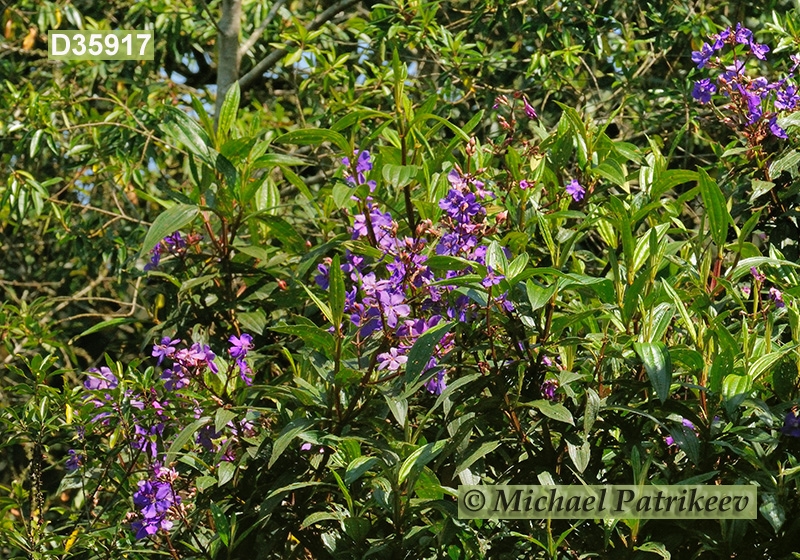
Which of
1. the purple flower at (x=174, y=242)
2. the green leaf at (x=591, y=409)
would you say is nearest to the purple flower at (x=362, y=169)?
the purple flower at (x=174, y=242)

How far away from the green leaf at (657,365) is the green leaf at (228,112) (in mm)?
1135

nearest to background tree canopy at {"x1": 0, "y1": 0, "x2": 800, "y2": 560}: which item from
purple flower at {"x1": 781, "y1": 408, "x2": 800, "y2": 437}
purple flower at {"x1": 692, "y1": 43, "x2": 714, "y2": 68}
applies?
purple flower at {"x1": 781, "y1": 408, "x2": 800, "y2": 437}

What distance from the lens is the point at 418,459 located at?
4.62 feet

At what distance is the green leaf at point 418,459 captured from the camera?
138cm

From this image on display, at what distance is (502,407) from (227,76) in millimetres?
2742

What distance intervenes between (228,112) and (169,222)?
1.11 ft

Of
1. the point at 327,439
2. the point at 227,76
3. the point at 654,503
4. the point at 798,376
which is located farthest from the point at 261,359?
the point at 227,76

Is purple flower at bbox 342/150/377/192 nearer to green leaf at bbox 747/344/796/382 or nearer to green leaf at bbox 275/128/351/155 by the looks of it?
green leaf at bbox 275/128/351/155

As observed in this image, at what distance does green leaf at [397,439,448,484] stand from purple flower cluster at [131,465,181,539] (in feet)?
1.89

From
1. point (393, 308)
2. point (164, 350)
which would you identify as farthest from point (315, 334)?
point (164, 350)

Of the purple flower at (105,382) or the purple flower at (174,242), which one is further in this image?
the purple flower at (174,242)

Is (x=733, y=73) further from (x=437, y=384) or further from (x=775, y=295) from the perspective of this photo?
(x=437, y=384)

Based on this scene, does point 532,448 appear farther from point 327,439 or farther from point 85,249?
point 85,249

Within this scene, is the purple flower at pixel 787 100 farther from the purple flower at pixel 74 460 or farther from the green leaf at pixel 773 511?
the purple flower at pixel 74 460
